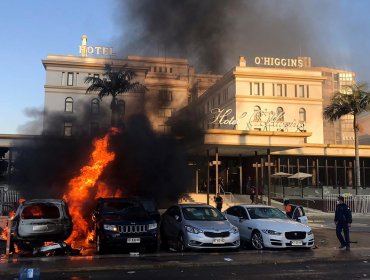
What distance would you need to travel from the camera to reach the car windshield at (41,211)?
1165 cm

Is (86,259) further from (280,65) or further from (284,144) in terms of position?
(280,65)

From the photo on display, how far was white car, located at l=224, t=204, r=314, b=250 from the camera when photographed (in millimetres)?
11859

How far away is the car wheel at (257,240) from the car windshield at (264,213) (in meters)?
0.76

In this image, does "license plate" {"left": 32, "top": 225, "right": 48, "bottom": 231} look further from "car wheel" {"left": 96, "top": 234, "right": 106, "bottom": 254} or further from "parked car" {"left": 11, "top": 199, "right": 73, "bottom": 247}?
"car wheel" {"left": 96, "top": 234, "right": 106, "bottom": 254}

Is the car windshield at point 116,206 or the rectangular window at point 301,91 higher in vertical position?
the rectangular window at point 301,91

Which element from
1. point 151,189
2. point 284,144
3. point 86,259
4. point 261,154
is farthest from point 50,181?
point 261,154

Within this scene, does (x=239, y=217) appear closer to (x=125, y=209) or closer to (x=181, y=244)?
(x=181, y=244)

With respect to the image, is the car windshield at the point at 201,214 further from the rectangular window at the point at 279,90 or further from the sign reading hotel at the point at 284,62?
the sign reading hotel at the point at 284,62

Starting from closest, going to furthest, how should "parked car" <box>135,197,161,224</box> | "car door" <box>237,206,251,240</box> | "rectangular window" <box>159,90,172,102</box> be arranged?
"car door" <box>237,206,251,240</box>
"parked car" <box>135,197,161,224</box>
"rectangular window" <box>159,90,172,102</box>

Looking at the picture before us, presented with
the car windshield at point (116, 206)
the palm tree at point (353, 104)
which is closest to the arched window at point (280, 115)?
the palm tree at point (353, 104)

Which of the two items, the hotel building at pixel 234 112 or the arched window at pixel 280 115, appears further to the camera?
the arched window at pixel 280 115

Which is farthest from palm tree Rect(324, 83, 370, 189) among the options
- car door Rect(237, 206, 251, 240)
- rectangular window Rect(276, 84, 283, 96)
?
car door Rect(237, 206, 251, 240)

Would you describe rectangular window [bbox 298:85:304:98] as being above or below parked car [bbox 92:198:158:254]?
above

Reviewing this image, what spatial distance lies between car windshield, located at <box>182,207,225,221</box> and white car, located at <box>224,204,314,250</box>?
90cm
